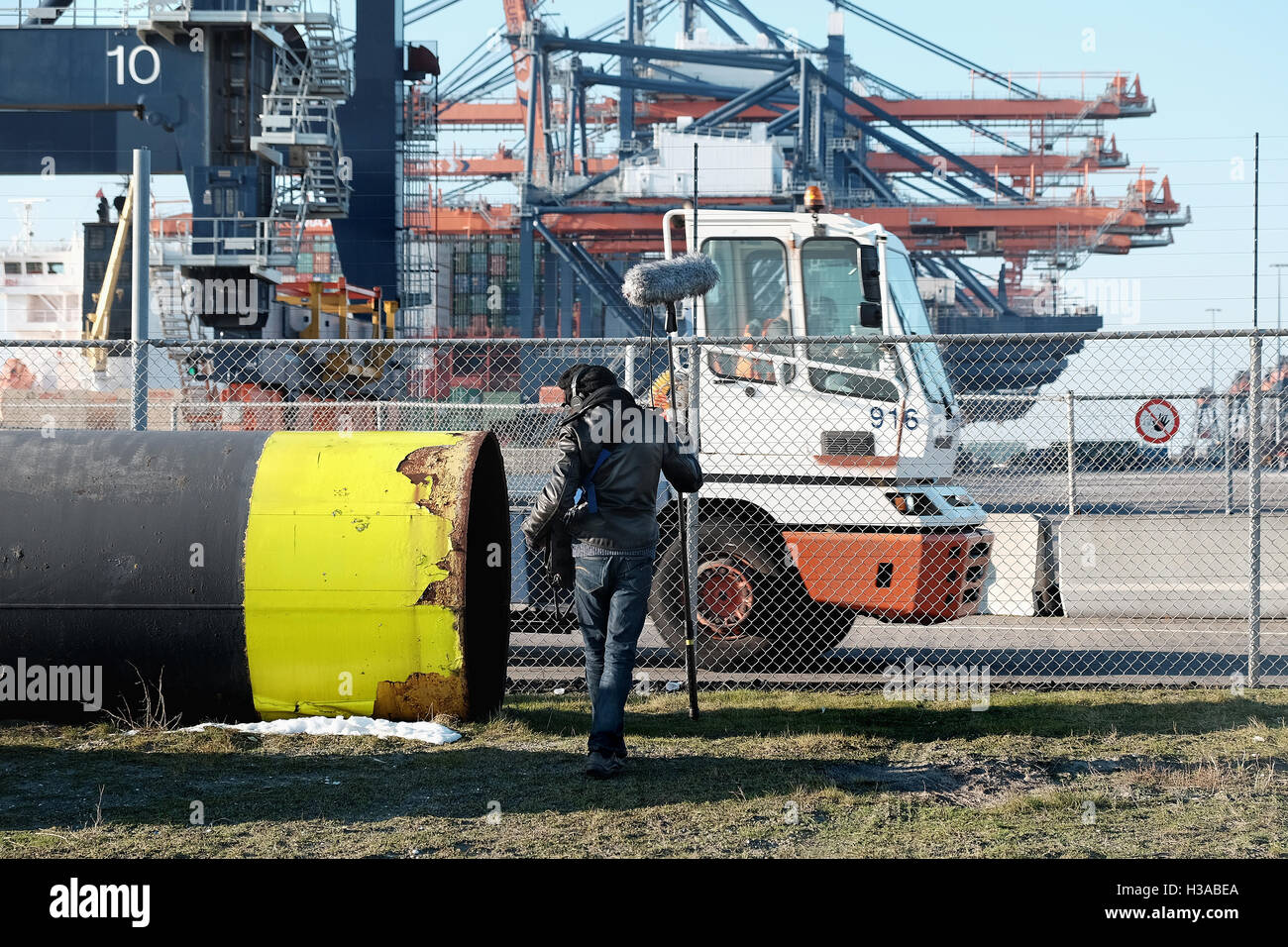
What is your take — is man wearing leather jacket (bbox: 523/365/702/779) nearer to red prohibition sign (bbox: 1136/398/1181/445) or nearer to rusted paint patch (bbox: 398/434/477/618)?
rusted paint patch (bbox: 398/434/477/618)

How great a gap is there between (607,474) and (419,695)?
154 centimetres

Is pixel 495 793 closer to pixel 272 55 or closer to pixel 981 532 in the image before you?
pixel 981 532

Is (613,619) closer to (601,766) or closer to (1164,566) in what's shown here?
(601,766)

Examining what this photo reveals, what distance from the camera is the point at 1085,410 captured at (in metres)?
13.4

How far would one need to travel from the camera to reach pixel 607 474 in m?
5.92

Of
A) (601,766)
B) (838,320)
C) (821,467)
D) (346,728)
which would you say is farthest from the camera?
(838,320)

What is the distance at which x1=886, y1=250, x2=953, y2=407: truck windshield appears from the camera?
8500 mm

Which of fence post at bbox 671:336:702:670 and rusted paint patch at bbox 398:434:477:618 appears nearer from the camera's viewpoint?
rusted paint patch at bbox 398:434:477:618

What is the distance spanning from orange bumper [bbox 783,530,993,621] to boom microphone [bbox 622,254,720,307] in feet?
6.84

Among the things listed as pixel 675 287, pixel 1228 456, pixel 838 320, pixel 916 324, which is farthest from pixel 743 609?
pixel 1228 456

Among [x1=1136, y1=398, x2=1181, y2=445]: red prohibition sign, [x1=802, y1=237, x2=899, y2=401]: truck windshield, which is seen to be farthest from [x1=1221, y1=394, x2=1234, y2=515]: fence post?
[x1=802, y1=237, x2=899, y2=401]: truck windshield

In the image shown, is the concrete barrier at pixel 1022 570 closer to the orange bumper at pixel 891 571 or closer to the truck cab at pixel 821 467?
the truck cab at pixel 821 467

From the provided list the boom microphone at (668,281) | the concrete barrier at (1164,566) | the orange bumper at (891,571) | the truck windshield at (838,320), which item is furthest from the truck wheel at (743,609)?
the concrete barrier at (1164,566)
